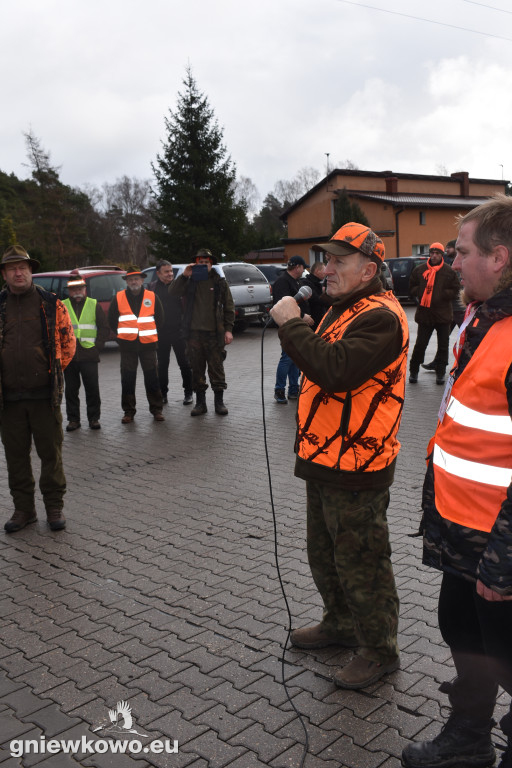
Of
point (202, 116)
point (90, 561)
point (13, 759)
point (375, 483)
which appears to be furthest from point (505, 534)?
point (202, 116)

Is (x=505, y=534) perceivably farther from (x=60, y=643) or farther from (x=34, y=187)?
(x=34, y=187)

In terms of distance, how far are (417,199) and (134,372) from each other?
129ft

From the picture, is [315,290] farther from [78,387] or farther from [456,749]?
[456,749]

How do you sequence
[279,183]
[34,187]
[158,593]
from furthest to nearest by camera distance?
[279,183]
[34,187]
[158,593]

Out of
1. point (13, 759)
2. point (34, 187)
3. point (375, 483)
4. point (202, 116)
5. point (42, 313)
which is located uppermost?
point (202, 116)

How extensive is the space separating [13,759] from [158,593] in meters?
1.50

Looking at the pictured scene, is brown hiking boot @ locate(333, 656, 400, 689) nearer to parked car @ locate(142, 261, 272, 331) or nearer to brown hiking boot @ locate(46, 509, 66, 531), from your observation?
brown hiking boot @ locate(46, 509, 66, 531)

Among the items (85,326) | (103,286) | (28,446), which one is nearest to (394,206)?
(103,286)

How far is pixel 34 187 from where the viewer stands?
134ft

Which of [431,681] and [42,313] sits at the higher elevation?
[42,313]

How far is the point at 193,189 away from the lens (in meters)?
35.1

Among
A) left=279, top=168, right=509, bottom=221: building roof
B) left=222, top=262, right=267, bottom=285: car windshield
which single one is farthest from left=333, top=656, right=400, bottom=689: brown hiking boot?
left=279, top=168, right=509, bottom=221: building roof

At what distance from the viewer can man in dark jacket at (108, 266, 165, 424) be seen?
937 cm

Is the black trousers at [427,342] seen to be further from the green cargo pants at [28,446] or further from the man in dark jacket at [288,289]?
the green cargo pants at [28,446]
